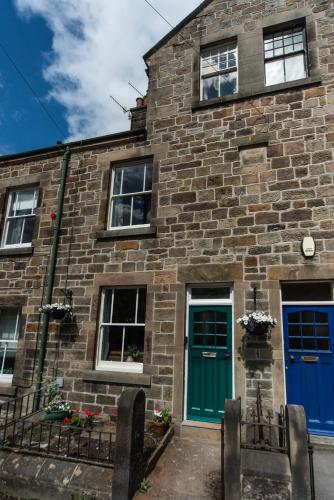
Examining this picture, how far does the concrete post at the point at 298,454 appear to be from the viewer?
3.88 metres

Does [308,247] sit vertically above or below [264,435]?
above

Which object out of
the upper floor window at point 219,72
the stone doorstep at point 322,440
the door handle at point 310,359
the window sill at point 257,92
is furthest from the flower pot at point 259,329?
the upper floor window at point 219,72

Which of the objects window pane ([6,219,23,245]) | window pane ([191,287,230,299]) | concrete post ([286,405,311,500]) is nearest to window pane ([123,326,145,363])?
window pane ([191,287,230,299])

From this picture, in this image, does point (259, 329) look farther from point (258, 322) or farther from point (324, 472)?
point (324, 472)

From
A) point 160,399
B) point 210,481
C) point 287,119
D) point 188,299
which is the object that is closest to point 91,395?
point 160,399

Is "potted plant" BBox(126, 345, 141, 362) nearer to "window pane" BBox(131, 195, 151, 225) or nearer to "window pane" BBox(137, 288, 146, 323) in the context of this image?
"window pane" BBox(137, 288, 146, 323)

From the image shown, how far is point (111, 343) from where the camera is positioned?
773 cm

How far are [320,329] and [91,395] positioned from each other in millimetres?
4853

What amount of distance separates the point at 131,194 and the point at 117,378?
14.0ft

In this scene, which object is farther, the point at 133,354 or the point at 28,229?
the point at 28,229

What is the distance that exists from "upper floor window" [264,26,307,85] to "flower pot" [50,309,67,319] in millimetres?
7098

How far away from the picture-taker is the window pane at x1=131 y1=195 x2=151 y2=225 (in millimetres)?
8234

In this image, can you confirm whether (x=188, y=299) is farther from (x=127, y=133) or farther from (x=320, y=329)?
(x=127, y=133)

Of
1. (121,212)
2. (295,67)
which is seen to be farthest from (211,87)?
(121,212)
